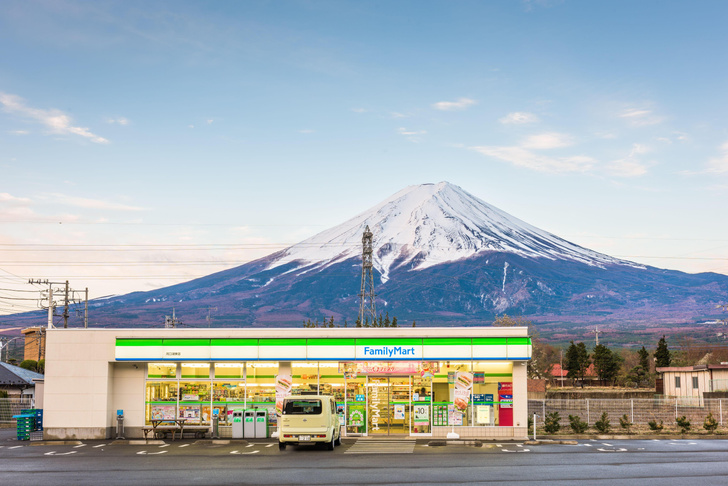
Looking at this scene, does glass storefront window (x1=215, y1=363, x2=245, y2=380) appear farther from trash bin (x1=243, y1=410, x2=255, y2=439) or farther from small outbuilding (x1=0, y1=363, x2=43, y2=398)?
small outbuilding (x1=0, y1=363, x2=43, y2=398)

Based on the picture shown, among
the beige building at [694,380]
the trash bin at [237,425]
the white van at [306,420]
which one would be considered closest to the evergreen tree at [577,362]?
the beige building at [694,380]

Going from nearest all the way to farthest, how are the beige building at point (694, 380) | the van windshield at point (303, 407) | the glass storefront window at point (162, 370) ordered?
the van windshield at point (303, 407) → the glass storefront window at point (162, 370) → the beige building at point (694, 380)

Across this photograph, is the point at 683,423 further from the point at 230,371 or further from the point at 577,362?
the point at 577,362

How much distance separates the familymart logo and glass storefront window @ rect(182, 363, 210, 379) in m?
6.04

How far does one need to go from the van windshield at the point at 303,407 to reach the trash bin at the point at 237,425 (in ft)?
16.6

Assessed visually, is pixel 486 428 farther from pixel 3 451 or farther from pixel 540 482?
pixel 3 451

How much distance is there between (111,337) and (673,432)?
22.1 meters

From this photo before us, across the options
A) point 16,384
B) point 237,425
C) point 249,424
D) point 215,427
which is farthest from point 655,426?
point 16,384

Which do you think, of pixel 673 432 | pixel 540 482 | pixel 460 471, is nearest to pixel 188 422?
pixel 460 471

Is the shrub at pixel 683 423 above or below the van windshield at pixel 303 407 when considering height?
below

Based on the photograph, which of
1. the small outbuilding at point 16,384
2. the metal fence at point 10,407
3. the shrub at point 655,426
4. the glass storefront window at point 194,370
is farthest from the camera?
the small outbuilding at point 16,384

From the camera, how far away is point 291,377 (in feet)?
100

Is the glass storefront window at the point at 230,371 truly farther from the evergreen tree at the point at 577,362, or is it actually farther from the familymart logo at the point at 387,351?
the evergreen tree at the point at 577,362

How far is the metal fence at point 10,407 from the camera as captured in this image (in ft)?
140
